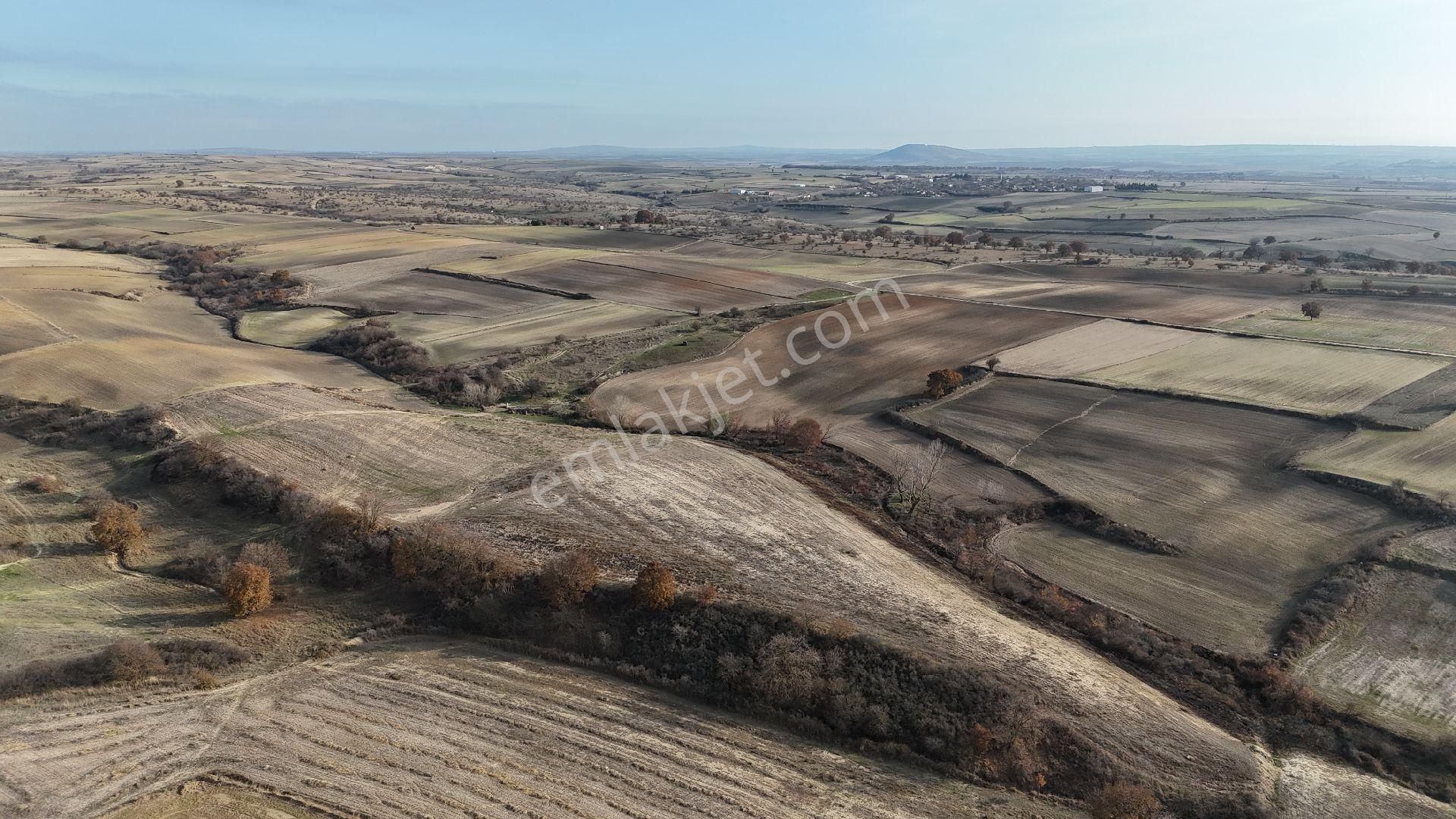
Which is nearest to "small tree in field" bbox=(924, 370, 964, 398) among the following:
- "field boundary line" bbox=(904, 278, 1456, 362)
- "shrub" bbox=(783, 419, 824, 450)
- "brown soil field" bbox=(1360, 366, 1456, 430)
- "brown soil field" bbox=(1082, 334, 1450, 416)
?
"brown soil field" bbox=(1082, 334, 1450, 416)

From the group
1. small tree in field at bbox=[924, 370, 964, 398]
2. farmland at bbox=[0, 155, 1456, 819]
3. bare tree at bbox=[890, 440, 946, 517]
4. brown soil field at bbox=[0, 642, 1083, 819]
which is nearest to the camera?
brown soil field at bbox=[0, 642, 1083, 819]

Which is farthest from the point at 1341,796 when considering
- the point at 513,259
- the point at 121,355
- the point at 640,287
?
the point at 513,259

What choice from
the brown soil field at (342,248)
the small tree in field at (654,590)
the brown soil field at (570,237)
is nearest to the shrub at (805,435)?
the small tree in field at (654,590)

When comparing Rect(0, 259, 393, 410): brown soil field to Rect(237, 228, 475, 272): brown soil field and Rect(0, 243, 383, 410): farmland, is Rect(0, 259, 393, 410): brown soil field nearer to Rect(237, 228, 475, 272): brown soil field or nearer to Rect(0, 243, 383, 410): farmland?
Rect(0, 243, 383, 410): farmland

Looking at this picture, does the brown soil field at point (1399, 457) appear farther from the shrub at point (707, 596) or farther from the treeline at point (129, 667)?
the treeline at point (129, 667)

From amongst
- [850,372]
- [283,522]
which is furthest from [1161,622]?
[283,522]

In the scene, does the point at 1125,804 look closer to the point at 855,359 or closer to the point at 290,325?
the point at 855,359

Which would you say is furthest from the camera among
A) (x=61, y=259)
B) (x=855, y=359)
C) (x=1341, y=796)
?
(x=61, y=259)

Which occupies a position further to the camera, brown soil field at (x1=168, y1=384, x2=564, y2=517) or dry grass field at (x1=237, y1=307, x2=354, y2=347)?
dry grass field at (x1=237, y1=307, x2=354, y2=347)
